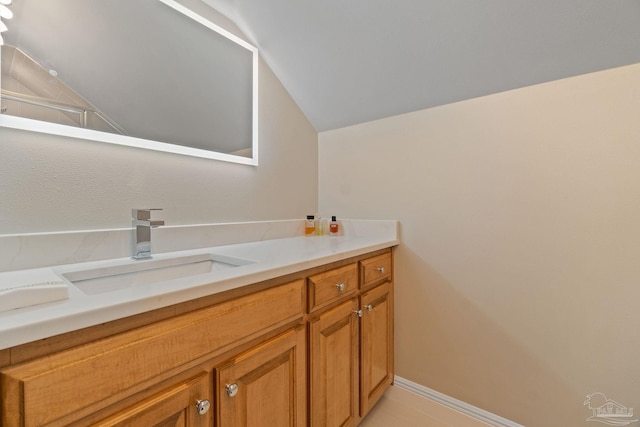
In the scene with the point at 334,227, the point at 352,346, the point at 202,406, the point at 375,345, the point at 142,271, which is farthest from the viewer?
the point at 334,227

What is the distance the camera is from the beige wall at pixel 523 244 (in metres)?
1.09

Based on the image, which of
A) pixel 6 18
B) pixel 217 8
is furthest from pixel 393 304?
pixel 6 18

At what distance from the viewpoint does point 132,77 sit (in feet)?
3.80

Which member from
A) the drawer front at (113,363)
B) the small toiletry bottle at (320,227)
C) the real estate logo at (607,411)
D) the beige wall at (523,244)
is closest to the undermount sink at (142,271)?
the drawer front at (113,363)

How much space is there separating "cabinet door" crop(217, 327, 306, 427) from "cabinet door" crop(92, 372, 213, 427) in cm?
4

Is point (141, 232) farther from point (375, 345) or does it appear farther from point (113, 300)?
point (375, 345)

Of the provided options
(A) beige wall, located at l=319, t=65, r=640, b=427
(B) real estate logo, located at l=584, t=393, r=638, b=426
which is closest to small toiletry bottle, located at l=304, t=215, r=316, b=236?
(A) beige wall, located at l=319, t=65, r=640, b=427

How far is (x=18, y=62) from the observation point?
90 centimetres

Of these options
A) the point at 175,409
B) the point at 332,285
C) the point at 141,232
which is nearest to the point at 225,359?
the point at 175,409

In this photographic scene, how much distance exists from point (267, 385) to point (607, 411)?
4.47 ft

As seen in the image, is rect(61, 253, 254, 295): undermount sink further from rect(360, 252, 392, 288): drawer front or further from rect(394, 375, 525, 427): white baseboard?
rect(394, 375, 525, 427): white baseboard

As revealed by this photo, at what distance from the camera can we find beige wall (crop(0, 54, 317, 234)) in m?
0.89

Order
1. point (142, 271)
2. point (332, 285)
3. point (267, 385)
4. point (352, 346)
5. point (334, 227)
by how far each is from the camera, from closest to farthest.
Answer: point (267, 385) → point (142, 271) → point (332, 285) → point (352, 346) → point (334, 227)

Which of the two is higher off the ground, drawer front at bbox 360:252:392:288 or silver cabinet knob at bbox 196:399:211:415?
drawer front at bbox 360:252:392:288
